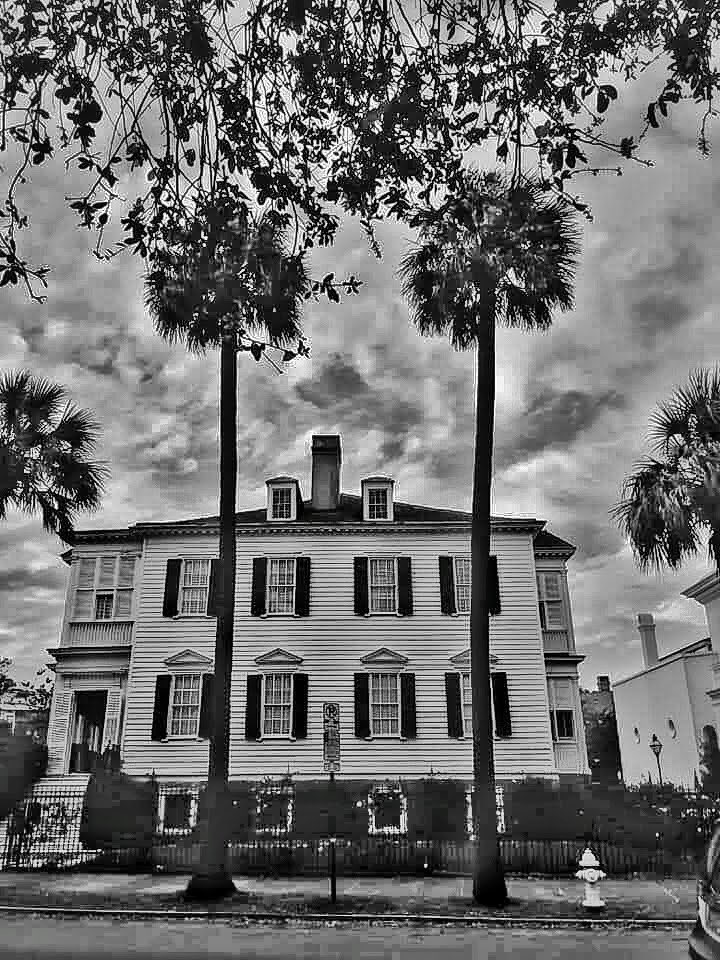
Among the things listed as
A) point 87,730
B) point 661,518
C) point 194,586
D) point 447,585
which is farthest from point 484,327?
point 87,730

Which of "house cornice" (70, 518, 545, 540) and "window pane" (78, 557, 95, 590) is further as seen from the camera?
"window pane" (78, 557, 95, 590)

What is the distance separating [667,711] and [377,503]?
16124 mm

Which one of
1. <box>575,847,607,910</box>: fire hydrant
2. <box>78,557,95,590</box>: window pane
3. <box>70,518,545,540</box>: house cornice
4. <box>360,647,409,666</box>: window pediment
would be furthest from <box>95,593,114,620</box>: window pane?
<box>575,847,607,910</box>: fire hydrant

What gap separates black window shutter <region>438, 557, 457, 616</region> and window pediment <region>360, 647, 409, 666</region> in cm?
209

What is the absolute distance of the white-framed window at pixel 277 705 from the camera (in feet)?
81.9

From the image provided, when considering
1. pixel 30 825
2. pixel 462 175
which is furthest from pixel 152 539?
pixel 462 175

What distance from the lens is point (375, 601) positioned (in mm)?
26625

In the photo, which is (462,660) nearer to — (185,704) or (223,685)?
(185,704)

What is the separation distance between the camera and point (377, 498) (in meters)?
27.9

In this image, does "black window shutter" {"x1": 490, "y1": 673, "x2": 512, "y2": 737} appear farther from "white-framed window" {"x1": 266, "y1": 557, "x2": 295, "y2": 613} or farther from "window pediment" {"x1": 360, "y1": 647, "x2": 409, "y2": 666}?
"white-framed window" {"x1": 266, "y1": 557, "x2": 295, "y2": 613}

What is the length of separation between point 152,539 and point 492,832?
16.6 meters

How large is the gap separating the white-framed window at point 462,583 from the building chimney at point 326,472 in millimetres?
4725

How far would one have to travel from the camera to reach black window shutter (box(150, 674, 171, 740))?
2480 cm

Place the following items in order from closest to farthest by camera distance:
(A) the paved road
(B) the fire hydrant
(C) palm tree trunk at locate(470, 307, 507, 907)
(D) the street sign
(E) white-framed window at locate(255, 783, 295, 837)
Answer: (A) the paved road < (B) the fire hydrant < (C) palm tree trunk at locate(470, 307, 507, 907) < (D) the street sign < (E) white-framed window at locate(255, 783, 295, 837)
